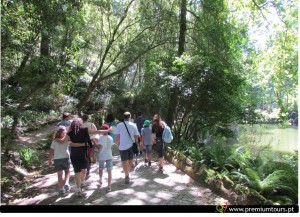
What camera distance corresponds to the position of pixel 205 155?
28.8 feet

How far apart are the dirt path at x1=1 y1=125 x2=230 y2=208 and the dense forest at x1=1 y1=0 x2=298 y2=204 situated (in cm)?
96

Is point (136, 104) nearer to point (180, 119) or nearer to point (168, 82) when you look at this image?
point (180, 119)

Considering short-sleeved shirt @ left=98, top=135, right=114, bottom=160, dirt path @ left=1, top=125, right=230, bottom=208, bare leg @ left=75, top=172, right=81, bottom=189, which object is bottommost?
dirt path @ left=1, top=125, right=230, bottom=208

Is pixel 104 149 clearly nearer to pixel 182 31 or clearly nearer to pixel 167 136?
pixel 167 136

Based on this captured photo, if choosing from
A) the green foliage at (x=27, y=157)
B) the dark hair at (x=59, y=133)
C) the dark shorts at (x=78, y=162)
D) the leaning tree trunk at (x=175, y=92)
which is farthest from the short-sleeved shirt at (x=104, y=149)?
the leaning tree trunk at (x=175, y=92)

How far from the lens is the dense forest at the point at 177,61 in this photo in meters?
7.03

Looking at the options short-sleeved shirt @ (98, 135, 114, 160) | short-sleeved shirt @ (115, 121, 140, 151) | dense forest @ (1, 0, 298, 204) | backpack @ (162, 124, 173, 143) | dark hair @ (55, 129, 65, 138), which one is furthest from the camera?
backpack @ (162, 124, 173, 143)

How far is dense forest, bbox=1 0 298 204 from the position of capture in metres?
Answer: 7.03

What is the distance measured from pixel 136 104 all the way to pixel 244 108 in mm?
9123

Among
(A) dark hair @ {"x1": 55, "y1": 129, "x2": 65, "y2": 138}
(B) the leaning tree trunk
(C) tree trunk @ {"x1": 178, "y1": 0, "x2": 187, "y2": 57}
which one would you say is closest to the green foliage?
(A) dark hair @ {"x1": 55, "y1": 129, "x2": 65, "y2": 138}

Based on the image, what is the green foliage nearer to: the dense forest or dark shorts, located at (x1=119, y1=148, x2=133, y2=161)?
the dense forest

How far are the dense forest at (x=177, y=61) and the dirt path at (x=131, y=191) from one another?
0.96m

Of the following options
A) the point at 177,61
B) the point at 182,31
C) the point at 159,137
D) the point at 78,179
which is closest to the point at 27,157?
the point at 78,179

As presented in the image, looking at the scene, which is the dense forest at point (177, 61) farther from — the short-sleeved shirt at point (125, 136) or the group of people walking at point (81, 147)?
the short-sleeved shirt at point (125, 136)
